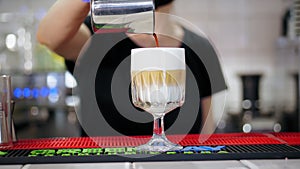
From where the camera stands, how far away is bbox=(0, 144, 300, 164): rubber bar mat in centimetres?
89

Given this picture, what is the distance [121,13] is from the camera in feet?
2.92

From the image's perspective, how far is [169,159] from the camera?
884 mm

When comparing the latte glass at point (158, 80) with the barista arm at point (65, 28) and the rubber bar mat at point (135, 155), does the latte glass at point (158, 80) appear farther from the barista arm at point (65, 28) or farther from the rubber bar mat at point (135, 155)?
the barista arm at point (65, 28)

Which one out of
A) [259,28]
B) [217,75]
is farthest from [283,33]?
[217,75]

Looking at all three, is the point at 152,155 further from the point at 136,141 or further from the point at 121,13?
the point at 121,13

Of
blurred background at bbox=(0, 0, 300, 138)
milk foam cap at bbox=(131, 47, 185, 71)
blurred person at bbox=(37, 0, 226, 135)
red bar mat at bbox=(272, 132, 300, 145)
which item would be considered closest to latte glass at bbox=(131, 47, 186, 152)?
milk foam cap at bbox=(131, 47, 185, 71)

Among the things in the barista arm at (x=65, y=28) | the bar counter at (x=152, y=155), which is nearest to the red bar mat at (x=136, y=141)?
the bar counter at (x=152, y=155)

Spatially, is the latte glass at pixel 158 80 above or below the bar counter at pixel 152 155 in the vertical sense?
above

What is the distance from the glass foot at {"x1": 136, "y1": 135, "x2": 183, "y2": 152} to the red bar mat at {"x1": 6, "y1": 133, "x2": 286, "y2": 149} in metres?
0.04

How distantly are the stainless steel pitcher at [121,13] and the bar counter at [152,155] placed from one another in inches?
10.4

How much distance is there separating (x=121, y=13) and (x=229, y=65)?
2.93 m

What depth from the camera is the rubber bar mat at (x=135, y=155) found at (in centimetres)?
89

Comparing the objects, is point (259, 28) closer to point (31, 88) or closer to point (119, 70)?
point (31, 88)

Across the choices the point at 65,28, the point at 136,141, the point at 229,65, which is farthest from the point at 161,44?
the point at 229,65
